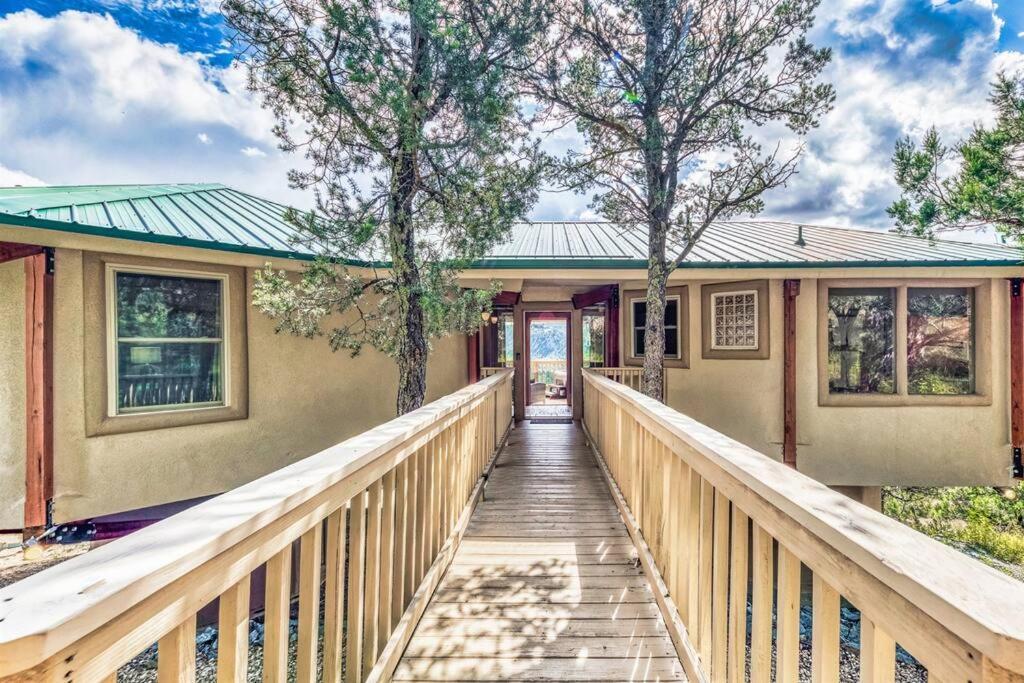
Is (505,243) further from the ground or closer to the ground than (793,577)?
further from the ground

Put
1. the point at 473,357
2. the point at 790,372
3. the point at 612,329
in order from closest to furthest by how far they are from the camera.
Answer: the point at 790,372
the point at 473,357
the point at 612,329

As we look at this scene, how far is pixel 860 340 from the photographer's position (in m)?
6.20

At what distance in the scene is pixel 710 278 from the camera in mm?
6430

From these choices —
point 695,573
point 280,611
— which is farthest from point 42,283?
point 695,573

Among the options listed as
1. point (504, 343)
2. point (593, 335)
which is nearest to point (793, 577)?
point (504, 343)

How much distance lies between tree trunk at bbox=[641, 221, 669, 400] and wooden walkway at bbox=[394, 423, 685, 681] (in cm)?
183

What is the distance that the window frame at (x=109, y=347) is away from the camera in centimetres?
401

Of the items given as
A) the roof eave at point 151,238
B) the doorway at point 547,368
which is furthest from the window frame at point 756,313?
the roof eave at point 151,238

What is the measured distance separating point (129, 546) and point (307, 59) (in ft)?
14.2

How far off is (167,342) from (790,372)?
26.8 feet

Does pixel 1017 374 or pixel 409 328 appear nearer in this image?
pixel 409 328

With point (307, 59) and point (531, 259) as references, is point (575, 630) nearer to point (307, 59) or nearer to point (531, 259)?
point (531, 259)

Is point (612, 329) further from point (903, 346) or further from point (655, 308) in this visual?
point (903, 346)

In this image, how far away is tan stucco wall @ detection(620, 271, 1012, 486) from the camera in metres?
5.91
